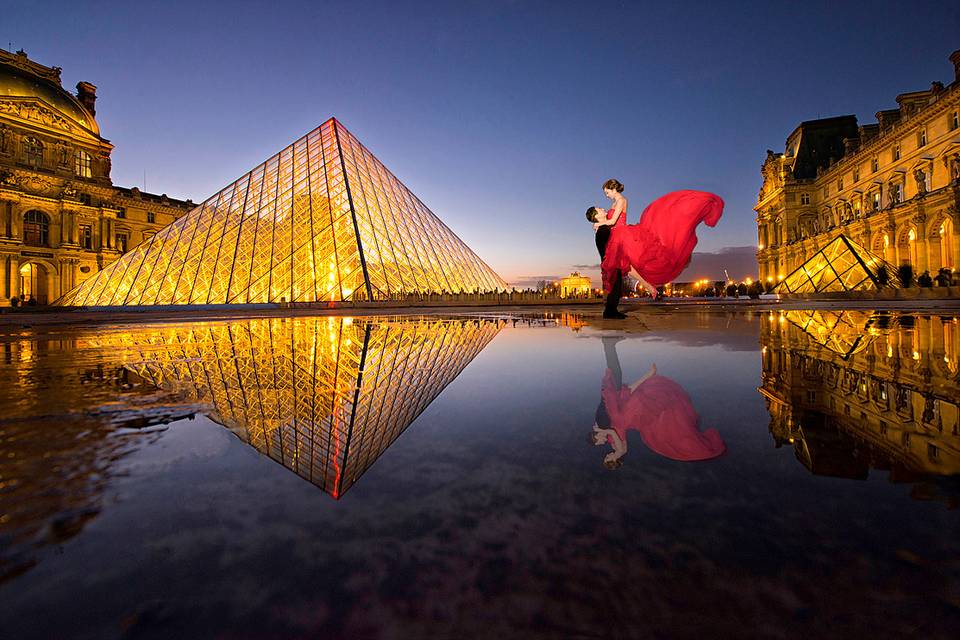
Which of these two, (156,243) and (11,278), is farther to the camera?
(11,278)

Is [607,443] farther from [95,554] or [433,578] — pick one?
[95,554]

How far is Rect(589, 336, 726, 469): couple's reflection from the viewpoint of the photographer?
200cm

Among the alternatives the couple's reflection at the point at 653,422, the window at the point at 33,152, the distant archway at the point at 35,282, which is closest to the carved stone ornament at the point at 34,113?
the window at the point at 33,152

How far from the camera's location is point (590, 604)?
984 mm

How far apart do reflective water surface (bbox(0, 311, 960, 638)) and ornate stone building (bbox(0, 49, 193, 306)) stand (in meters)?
49.0

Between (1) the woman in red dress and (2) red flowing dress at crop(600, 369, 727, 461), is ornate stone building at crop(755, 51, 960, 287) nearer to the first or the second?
(1) the woman in red dress

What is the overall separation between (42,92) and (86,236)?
40.5 feet

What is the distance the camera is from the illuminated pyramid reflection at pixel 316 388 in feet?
7.02

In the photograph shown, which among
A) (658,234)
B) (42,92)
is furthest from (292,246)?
(42,92)

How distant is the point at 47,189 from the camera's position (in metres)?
39.6

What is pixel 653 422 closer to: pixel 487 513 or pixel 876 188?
pixel 487 513

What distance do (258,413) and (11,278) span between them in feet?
163

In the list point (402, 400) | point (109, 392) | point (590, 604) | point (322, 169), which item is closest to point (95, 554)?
point (590, 604)

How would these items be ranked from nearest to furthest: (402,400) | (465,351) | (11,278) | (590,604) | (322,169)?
(590,604) → (402,400) → (465,351) → (322,169) → (11,278)
